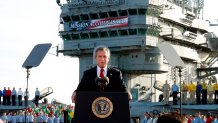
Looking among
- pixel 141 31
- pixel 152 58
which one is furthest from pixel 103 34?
pixel 152 58

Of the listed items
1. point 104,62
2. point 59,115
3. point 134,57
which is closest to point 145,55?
point 134,57

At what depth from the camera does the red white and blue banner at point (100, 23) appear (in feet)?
160

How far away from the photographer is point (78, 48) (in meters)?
50.8

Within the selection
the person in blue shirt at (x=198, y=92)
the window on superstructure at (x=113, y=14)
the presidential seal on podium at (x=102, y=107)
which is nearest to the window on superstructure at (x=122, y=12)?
the window on superstructure at (x=113, y=14)

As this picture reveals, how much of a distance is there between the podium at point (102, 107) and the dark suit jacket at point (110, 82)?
0.38 m

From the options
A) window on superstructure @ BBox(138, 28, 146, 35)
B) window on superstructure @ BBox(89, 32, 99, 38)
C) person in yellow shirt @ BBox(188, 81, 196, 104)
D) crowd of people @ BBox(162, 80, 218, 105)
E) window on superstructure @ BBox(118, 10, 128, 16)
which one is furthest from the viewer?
window on superstructure @ BBox(89, 32, 99, 38)

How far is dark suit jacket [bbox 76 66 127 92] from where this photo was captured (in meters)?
6.71

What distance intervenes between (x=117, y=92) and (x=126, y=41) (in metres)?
42.3

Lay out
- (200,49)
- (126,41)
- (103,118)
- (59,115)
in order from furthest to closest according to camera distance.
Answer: (200,49)
(126,41)
(59,115)
(103,118)

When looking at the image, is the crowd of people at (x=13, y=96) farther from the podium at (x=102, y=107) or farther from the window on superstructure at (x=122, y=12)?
the podium at (x=102, y=107)

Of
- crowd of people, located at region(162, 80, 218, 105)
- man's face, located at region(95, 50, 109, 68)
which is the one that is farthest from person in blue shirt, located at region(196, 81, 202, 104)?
man's face, located at region(95, 50, 109, 68)

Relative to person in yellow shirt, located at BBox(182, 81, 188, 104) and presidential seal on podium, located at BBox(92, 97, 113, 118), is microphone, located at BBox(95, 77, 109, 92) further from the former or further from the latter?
person in yellow shirt, located at BBox(182, 81, 188, 104)

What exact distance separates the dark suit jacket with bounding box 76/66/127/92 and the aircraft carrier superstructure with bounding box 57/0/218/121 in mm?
40298

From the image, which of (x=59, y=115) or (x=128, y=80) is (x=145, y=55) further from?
Answer: (x=59, y=115)
